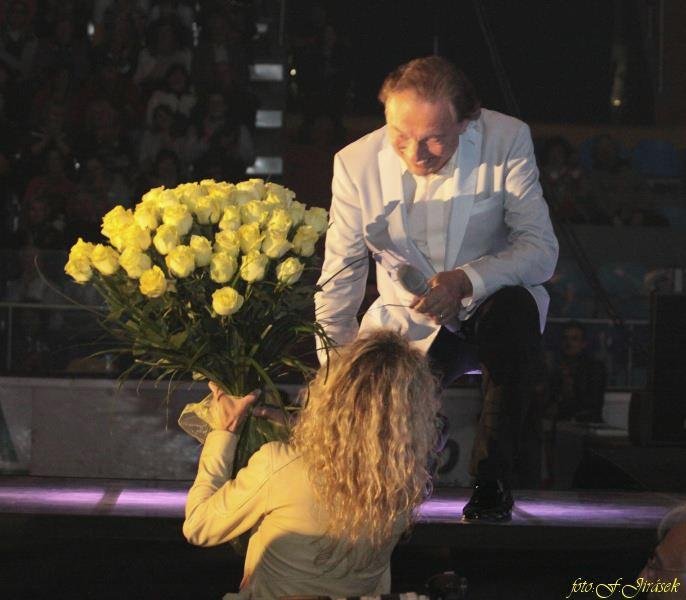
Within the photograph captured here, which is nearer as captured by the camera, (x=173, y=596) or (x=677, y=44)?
(x=173, y=596)

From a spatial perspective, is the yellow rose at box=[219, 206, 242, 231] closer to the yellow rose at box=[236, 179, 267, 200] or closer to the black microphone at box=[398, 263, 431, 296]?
the yellow rose at box=[236, 179, 267, 200]

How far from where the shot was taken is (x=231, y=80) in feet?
26.0

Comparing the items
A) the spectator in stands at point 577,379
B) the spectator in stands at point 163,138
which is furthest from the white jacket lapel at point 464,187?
the spectator in stands at point 163,138

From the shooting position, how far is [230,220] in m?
2.32

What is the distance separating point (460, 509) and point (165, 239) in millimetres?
1054

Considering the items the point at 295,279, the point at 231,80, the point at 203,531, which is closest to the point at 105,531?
the point at 203,531

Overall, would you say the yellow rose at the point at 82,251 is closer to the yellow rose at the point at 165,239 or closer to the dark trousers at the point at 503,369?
the yellow rose at the point at 165,239

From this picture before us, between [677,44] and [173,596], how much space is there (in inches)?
288

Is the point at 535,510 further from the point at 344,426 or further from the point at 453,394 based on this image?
the point at 453,394

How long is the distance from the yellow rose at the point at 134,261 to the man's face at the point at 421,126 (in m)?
0.87

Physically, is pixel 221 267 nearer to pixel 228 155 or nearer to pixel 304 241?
pixel 304 241

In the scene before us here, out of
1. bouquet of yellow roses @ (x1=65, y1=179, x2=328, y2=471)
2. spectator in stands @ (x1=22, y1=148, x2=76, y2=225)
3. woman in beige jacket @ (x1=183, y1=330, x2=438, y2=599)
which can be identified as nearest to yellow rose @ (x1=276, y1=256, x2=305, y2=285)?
bouquet of yellow roses @ (x1=65, y1=179, x2=328, y2=471)

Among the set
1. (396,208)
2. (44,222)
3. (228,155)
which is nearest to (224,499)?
(396,208)

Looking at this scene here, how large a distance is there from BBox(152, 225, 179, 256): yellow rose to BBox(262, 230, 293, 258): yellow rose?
163mm
